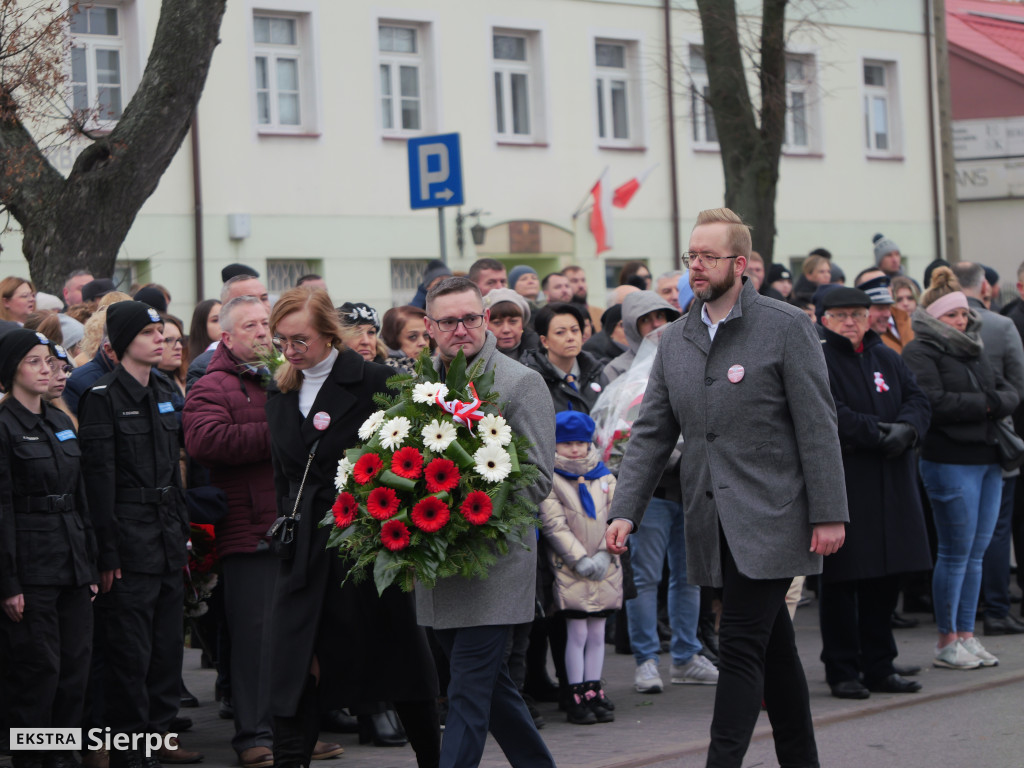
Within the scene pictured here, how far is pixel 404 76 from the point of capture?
22.7 meters

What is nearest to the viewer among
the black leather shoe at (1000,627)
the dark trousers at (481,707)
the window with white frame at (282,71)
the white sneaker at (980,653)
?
the dark trousers at (481,707)

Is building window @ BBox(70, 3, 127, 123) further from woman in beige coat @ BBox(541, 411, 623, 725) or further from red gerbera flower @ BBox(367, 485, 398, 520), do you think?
red gerbera flower @ BBox(367, 485, 398, 520)

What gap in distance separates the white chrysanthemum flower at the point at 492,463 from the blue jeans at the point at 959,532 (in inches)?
184

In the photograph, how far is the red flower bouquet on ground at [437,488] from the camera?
223 inches

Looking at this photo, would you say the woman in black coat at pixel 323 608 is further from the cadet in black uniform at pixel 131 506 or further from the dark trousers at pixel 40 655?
the dark trousers at pixel 40 655

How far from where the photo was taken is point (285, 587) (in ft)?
20.4

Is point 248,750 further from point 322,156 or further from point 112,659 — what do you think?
point 322,156

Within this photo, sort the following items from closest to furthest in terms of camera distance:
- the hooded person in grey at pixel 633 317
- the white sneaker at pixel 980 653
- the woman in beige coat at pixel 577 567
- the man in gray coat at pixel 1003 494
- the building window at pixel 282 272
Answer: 1. the woman in beige coat at pixel 577 567
2. the white sneaker at pixel 980 653
3. the hooded person in grey at pixel 633 317
4. the man in gray coat at pixel 1003 494
5. the building window at pixel 282 272

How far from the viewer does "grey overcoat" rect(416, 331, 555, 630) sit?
5.79 m

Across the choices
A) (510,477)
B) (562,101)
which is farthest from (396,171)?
(510,477)

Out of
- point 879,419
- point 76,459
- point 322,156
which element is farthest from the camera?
point 322,156

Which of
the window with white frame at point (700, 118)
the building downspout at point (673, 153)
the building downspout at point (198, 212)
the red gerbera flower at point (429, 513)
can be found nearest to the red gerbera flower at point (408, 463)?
the red gerbera flower at point (429, 513)

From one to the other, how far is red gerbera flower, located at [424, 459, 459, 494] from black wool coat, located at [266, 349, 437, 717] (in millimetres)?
657

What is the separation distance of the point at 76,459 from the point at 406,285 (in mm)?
15980
